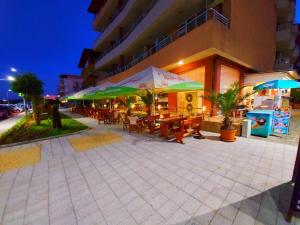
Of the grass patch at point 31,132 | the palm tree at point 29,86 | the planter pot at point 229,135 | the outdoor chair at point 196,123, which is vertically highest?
the palm tree at point 29,86

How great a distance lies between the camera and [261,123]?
6.45 metres

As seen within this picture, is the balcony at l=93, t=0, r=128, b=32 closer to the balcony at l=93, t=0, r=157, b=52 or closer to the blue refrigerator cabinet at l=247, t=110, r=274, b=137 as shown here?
the balcony at l=93, t=0, r=157, b=52

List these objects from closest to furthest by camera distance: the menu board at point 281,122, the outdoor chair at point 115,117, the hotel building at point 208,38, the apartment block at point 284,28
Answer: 1. the menu board at point 281,122
2. the hotel building at point 208,38
3. the outdoor chair at point 115,117
4. the apartment block at point 284,28

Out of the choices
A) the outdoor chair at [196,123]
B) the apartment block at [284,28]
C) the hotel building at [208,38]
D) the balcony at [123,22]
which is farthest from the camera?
the apartment block at [284,28]

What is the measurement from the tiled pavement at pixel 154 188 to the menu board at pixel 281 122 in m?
1.90

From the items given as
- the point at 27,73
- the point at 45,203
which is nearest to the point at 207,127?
the point at 45,203

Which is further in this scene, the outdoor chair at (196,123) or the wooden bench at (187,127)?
the outdoor chair at (196,123)

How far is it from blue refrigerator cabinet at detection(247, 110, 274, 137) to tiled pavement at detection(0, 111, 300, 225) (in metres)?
1.37

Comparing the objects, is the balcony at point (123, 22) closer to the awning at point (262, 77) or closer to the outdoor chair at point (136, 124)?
the awning at point (262, 77)

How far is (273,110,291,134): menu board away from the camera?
21.5 feet

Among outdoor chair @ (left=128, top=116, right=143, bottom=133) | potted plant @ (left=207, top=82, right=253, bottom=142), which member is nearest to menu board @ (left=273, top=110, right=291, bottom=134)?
potted plant @ (left=207, top=82, right=253, bottom=142)

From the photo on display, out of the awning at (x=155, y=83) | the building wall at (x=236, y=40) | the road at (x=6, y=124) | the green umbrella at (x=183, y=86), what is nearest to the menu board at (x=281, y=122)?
the green umbrella at (x=183, y=86)

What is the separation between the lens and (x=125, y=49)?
1809 cm

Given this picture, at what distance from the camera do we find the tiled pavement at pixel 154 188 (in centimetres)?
232
